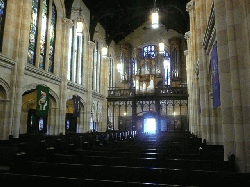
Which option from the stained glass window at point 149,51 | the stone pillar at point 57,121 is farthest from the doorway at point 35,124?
the stained glass window at point 149,51

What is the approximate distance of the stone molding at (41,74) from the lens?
528 inches

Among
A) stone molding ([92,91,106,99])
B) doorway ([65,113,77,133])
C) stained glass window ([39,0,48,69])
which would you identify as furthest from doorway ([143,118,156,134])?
stained glass window ([39,0,48,69])

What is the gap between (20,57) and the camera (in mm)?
12375

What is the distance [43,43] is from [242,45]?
46.6ft

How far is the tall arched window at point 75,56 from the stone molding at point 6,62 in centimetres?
730

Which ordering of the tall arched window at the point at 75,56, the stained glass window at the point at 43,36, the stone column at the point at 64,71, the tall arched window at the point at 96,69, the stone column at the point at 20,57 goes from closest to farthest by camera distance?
the stone column at the point at 20,57
the stained glass window at the point at 43,36
the stone column at the point at 64,71
the tall arched window at the point at 75,56
the tall arched window at the point at 96,69

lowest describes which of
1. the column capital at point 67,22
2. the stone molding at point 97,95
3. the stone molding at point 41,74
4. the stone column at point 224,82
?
the stone column at point 224,82

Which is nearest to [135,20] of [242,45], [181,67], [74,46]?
[181,67]

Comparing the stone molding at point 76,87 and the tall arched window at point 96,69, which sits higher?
the tall arched window at point 96,69

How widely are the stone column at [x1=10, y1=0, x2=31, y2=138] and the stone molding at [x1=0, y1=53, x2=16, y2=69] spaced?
353 millimetres

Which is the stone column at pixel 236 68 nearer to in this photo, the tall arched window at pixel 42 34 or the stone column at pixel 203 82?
the stone column at pixel 203 82

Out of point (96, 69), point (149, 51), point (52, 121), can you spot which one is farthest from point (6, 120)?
point (149, 51)

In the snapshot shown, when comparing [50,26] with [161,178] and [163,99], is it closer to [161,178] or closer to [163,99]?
[163,99]

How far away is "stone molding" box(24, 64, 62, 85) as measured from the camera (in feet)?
44.0
